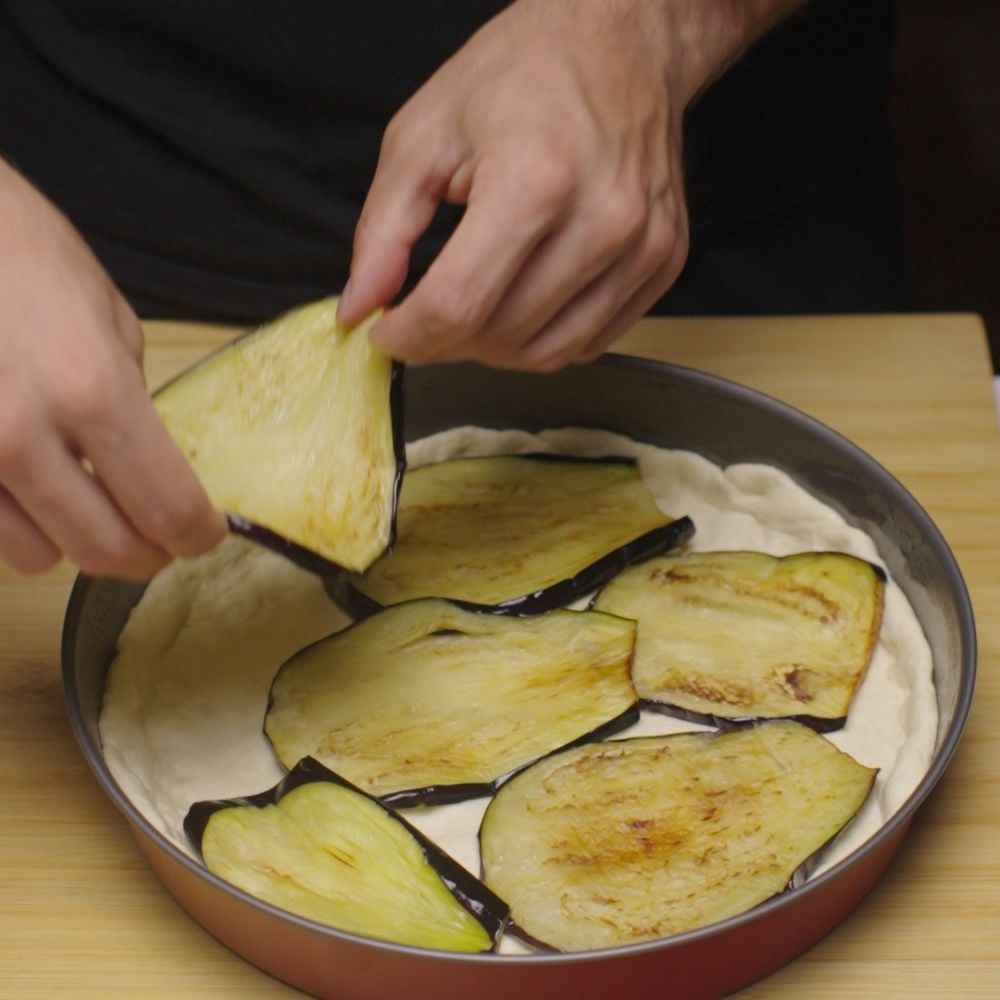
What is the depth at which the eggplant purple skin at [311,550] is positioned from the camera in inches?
42.8

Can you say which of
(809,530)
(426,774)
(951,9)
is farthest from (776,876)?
(951,9)

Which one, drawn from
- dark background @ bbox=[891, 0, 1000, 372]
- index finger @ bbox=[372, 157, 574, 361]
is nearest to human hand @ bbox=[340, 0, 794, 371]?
index finger @ bbox=[372, 157, 574, 361]

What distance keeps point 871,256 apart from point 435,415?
21.7 inches

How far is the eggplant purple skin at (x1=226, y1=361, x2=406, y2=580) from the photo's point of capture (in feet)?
3.57

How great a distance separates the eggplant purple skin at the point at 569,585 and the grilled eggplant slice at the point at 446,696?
1.5 inches

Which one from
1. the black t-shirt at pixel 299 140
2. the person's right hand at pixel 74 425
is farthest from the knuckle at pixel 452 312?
the black t-shirt at pixel 299 140

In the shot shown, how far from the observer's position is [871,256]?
1.72 meters

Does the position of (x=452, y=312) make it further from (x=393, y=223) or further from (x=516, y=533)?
(x=516, y=533)

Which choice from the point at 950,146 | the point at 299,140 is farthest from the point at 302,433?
the point at 950,146

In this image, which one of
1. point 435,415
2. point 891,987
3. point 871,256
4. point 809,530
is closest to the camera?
point 891,987

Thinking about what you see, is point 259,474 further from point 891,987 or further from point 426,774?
point 891,987

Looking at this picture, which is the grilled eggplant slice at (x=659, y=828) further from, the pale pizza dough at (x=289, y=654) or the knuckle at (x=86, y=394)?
the knuckle at (x=86, y=394)

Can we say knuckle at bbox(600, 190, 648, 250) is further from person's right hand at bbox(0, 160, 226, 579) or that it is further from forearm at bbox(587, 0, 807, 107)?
person's right hand at bbox(0, 160, 226, 579)

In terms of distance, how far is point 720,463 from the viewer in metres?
1.50
